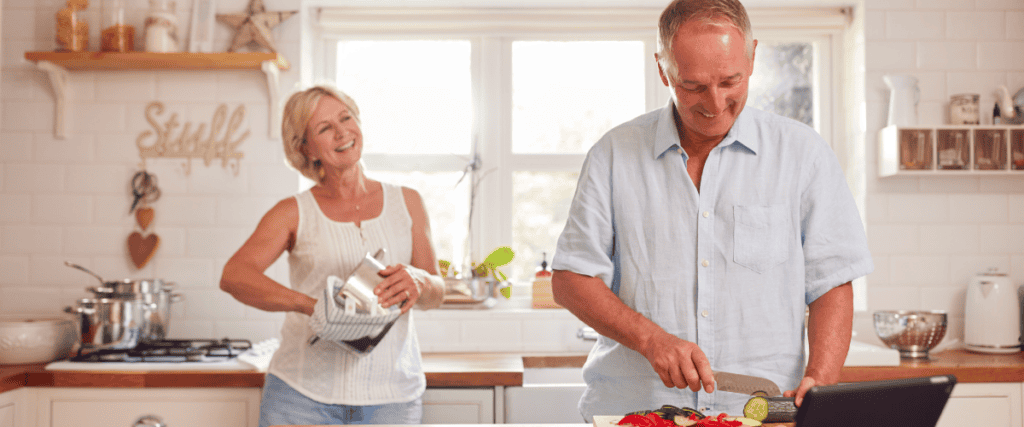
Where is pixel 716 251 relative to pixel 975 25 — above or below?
A: below

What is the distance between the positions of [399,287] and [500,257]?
1065mm

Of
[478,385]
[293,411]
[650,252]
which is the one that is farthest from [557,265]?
[478,385]

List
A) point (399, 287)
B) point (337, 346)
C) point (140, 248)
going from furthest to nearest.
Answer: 1. point (140, 248)
2. point (337, 346)
3. point (399, 287)

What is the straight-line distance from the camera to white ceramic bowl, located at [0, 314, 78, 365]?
6.96 feet

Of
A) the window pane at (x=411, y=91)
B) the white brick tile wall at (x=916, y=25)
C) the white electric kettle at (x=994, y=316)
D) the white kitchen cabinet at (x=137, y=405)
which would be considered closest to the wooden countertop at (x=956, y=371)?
the white electric kettle at (x=994, y=316)

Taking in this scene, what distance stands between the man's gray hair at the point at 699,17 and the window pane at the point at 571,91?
1.61 metres

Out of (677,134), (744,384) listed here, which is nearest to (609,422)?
(744,384)

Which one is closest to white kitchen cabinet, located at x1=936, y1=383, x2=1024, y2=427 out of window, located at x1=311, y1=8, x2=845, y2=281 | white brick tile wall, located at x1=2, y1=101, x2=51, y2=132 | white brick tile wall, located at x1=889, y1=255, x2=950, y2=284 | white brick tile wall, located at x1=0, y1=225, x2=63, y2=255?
white brick tile wall, located at x1=889, y1=255, x2=950, y2=284

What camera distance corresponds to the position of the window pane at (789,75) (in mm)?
2818

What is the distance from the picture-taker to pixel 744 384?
→ 1.10 m

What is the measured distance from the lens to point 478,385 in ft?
6.70

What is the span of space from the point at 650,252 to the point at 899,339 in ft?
4.54

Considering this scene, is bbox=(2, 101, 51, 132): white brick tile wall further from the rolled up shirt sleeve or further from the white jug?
the white jug

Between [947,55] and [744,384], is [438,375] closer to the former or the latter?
[744,384]
